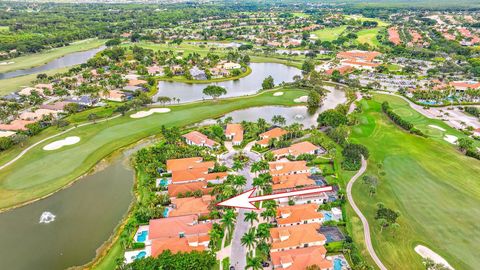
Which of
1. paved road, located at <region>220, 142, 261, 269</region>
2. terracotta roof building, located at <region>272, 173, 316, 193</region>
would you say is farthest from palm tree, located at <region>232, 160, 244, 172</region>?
terracotta roof building, located at <region>272, 173, 316, 193</region>

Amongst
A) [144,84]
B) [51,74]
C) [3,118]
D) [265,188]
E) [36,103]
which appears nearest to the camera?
[265,188]

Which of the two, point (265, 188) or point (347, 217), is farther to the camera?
point (265, 188)

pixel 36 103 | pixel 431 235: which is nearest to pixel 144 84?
pixel 36 103

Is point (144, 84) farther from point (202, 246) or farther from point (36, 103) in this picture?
point (202, 246)

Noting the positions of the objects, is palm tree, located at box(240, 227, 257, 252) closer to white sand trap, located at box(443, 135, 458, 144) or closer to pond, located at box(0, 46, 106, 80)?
white sand trap, located at box(443, 135, 458, 144)

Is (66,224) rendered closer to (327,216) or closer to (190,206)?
(190,206)

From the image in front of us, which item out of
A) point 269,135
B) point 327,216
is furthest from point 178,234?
point 269,135

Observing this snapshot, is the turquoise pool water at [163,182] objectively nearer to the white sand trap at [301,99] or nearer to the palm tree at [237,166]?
the palm tree at [237,166]
